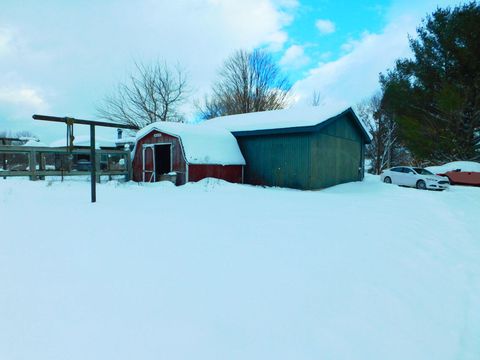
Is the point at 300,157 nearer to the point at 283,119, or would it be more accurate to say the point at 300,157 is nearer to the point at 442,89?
the point at 283,119

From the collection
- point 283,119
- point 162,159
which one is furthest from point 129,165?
point 283,119

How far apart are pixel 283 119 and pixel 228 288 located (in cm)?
1142

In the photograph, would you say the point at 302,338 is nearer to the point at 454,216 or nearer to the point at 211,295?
the point at 211,295

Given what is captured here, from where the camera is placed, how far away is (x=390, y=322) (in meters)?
2.50

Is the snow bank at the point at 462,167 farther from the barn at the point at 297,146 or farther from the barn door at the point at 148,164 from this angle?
the barn door at the point at 148,164

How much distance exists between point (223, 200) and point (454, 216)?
5.68 m

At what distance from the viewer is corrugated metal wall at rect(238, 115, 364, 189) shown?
481 inches

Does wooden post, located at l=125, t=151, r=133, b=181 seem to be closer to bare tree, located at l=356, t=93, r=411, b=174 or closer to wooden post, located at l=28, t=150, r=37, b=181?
wooden post, located at l=28, t=150, r=37, b=181

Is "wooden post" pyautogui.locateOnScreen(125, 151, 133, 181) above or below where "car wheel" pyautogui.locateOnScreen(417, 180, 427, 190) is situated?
above

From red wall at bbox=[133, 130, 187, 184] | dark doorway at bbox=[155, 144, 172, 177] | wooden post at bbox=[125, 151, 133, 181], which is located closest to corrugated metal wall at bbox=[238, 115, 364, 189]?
red wall at bbox=[133, 130, 187, 184]

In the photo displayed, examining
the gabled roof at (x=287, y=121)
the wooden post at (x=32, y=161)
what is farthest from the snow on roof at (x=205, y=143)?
the wooden post at (x=32, y=161)

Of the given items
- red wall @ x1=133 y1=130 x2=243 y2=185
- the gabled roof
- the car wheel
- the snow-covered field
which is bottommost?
the snow-covered field

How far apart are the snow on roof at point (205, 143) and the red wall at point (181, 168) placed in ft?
0.71

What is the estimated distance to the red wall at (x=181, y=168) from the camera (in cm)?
1195
